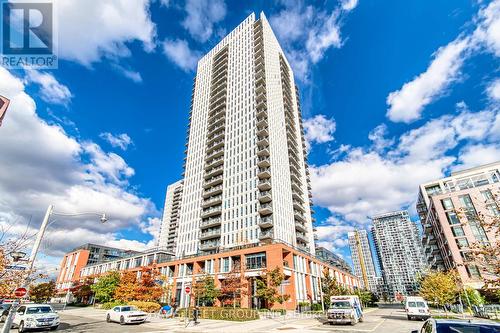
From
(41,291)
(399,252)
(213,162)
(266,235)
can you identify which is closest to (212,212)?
(213,162)

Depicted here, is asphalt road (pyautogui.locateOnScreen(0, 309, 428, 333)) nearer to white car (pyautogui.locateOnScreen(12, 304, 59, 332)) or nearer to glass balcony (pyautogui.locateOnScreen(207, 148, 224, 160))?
white car (pyautogui.locateOnScreen(12, 304, 59, 332))

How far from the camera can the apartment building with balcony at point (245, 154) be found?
53.3m

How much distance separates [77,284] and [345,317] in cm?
7828

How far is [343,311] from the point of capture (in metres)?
21.6

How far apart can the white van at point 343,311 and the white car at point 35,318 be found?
21.5 metres

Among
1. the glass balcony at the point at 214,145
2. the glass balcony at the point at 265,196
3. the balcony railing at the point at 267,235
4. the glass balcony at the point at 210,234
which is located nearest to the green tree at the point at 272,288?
the balcony railing at the point at 267,235

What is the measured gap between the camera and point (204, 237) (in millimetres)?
56812

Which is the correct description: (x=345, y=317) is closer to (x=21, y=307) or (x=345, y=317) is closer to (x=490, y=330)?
(x=490, y=330)

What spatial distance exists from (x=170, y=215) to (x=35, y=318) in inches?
4014

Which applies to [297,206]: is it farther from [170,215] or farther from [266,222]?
[170,215]

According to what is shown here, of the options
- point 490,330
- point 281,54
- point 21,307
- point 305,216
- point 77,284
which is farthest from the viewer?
point 281,54

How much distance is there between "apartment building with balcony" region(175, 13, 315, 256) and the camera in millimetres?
53312

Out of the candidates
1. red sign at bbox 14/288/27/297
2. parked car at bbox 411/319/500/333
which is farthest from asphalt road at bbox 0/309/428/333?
parked car at bbox 411/319/500/333

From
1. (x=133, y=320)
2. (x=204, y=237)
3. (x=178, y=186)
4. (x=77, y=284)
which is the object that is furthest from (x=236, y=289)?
(x=178, y=186)
